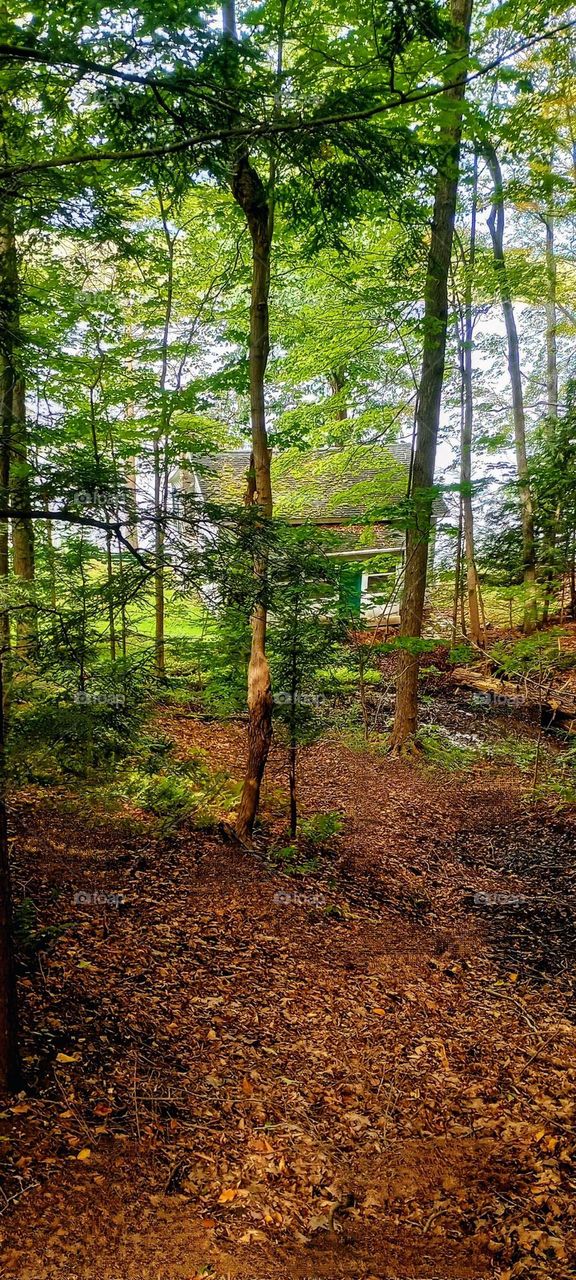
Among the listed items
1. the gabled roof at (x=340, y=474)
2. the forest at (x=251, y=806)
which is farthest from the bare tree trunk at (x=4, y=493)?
the gabled roof at (x=340, y=474)

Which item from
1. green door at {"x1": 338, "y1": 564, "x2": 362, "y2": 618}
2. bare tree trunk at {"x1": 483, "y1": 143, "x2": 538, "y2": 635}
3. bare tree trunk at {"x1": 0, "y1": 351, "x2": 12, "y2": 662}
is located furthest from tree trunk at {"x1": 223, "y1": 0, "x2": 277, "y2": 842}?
bare tree trunk at {"x1": 483, "y1": 143, "x2": 538, "y2": 635}

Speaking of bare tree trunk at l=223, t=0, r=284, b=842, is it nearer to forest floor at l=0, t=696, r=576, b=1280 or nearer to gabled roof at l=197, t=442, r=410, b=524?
forest floor at l=0, t=696, r=576, b=1280

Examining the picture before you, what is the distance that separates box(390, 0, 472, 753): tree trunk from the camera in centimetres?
797

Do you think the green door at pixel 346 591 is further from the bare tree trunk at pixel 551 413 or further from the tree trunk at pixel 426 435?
the bare tree trunk at pixel 551 413

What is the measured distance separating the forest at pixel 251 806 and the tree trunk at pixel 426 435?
0.06 m

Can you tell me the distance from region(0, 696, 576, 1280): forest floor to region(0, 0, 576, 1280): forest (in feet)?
0.07

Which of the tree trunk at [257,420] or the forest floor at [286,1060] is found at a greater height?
the tree trunk at [257,420]

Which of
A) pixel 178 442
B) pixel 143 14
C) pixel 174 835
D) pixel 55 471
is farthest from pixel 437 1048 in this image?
pixel 178 442

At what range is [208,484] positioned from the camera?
1466cm

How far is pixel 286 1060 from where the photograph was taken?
4098 mm

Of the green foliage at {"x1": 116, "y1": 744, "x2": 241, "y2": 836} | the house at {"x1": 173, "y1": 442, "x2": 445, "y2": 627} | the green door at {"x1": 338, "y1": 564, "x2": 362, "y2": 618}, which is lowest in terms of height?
the green foliage at {"x1": 116, "y1": 744, "x2": 241, "y2": 836}

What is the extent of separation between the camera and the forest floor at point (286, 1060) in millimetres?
2854

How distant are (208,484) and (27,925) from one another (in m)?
11.6

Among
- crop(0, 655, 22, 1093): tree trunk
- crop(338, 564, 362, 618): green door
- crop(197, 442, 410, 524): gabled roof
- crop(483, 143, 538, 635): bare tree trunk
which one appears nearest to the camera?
crop(0, 655, 22, 1093): tree trunk
